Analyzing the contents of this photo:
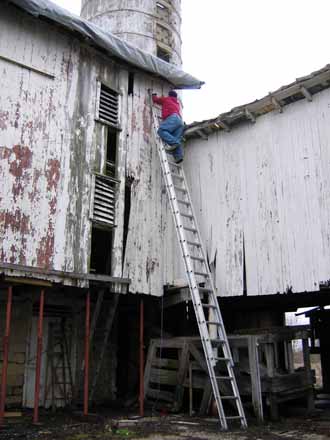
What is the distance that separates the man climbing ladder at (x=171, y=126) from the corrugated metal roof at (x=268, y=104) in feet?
1.80

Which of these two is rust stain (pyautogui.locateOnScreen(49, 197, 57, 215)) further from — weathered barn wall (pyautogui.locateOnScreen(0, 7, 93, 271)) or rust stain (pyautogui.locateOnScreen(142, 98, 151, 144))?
rust stain (pyautogui.locateOnScreen(142, 98, 151, 144))

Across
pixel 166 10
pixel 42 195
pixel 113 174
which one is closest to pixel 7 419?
pixel 42 195

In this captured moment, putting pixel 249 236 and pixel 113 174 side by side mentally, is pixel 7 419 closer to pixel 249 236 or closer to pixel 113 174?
pixel 113 174

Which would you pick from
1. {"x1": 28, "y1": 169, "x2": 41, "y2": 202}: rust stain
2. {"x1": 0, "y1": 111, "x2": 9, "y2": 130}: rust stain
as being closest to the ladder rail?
{"x1": 28, "y1": 169, "x2": 41, "y2": 202}: rust stain

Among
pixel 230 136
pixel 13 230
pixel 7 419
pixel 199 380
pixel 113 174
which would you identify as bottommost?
pixel 7 419

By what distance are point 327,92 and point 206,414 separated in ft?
23.7

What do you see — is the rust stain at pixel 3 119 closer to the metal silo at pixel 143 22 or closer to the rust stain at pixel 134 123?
the rust stain at pixel 134 123

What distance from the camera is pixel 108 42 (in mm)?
10836

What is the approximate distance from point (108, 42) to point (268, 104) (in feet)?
13.1

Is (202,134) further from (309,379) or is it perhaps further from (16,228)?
(309,379)

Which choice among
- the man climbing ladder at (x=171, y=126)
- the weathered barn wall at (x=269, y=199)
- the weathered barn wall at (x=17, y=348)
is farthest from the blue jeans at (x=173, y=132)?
the weathered barn wall at (x=17, y=348)

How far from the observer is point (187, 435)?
25.3ft

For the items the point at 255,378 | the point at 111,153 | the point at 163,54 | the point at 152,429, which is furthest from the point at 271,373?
the point at 163,54

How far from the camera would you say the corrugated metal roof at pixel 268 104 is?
9.61 metres
